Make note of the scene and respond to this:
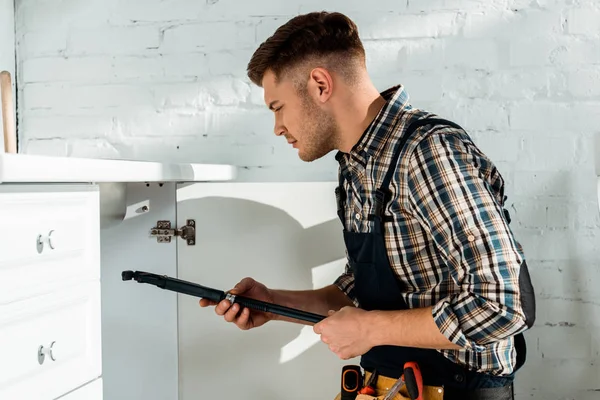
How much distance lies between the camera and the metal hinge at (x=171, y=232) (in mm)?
1549

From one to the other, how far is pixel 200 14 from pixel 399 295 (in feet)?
3.00

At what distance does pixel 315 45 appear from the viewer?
1.24m

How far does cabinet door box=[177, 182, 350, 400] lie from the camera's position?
4.95ft

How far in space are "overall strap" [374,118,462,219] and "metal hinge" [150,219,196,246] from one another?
21.0 inches

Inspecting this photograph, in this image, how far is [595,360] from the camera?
5.17 ft

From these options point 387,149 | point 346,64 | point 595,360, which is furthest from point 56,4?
point 595,360

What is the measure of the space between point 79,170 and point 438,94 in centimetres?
93

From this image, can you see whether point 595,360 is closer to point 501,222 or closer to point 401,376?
point 401,376

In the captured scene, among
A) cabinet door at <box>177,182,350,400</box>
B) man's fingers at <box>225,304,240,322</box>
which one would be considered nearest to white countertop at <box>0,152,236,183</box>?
cabinet door at <box>177,182,350,400</box>

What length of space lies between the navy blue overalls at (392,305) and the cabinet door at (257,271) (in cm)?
23

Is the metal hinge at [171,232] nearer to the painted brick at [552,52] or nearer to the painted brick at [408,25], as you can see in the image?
the painted brick at [408,25]

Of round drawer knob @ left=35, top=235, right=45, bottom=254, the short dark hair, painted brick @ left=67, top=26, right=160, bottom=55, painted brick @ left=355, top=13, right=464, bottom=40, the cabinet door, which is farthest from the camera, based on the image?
painted brick @ left=67, top=26, right=160, bottom=55

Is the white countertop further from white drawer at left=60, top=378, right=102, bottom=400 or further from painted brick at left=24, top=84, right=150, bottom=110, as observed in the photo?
painted brick at left=24, top=84, right=150, bottom=110

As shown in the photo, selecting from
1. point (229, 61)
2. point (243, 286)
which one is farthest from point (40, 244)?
point (229, 61)
